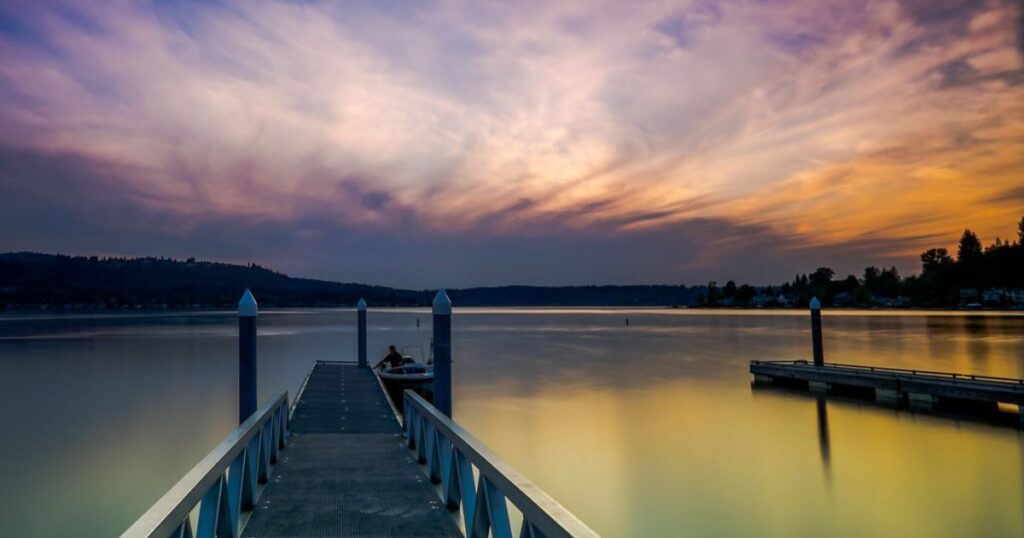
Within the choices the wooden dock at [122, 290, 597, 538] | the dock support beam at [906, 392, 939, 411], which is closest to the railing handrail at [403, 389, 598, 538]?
the wooden dock at [122, 290, 597, 538]

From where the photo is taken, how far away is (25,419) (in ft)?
75.8

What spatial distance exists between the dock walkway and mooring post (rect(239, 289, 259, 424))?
3.21 ft

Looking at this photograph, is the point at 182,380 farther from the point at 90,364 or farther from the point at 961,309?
the point at 961,309

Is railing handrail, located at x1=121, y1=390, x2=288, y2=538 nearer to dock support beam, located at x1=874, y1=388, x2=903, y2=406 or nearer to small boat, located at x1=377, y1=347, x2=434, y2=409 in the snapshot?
small boat, located at x1=377, y1=347, x2=434, y2=409

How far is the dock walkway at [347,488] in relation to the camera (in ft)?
20.8

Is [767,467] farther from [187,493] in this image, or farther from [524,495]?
[187,493]

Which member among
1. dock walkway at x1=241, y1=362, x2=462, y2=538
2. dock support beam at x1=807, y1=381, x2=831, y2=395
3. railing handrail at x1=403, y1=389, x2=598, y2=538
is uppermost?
railing handrail at x1=403, y1=389, x2=598, y2=538

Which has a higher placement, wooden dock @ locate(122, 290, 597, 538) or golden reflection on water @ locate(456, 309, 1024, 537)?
wooden dock @ locate(122, 290, 597, 538)

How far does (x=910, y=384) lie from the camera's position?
71.5 ft

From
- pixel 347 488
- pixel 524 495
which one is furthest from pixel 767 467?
pixel 524 495

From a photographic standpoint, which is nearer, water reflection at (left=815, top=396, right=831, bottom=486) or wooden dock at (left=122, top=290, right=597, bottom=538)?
wooden dock at (left=122, top=290, right=597, bottom=538)

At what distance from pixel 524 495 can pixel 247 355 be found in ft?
26.8

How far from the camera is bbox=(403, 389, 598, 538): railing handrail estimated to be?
351 cm

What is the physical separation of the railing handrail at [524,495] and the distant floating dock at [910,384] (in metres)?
18.9
